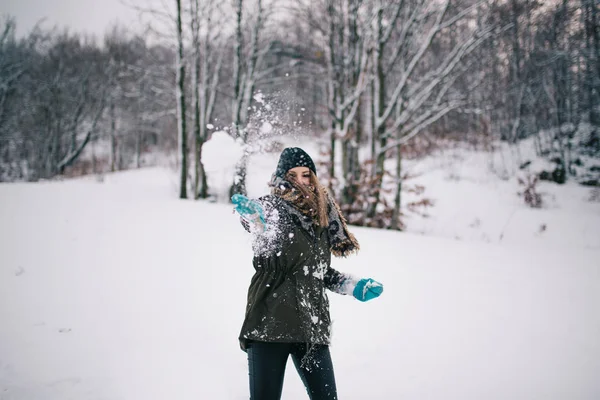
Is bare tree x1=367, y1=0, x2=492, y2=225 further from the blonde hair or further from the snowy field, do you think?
the blonde hair

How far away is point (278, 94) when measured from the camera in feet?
8.27

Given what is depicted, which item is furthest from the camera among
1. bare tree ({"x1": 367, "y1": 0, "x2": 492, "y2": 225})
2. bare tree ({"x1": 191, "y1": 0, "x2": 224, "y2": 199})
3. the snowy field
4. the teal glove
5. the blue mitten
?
bare tree ({"x1": 191, "y1": 0, "x2": 224, "y2": 199})

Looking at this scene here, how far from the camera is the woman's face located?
65.1 inches

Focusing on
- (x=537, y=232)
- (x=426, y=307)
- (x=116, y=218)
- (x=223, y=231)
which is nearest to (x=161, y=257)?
(x=223, y=231)

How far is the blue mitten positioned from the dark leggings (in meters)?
0.30

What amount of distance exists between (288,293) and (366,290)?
1.29ft

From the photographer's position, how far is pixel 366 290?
5.16ft

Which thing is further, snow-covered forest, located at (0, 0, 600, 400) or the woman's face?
snow-covered forest, located at (0, 0, 600, 400)

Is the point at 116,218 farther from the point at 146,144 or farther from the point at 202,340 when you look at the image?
the point at 146,144

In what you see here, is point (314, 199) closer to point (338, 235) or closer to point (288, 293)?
point (338, 235)

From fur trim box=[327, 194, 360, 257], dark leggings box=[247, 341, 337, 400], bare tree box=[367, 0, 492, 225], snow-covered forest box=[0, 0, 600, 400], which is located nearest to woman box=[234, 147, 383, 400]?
dark leggings box=[247, 341, 337, 400]

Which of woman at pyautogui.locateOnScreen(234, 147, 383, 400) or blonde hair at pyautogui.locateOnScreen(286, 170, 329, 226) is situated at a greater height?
blonde hair at pyautogui.locateOnScreen(286, 170, 329, 226)

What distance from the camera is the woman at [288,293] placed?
1408mm

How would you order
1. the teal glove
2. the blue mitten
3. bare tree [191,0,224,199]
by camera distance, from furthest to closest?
1. bare tree [191,0,224,199]
2. the blue mitten
3. the teal glove
